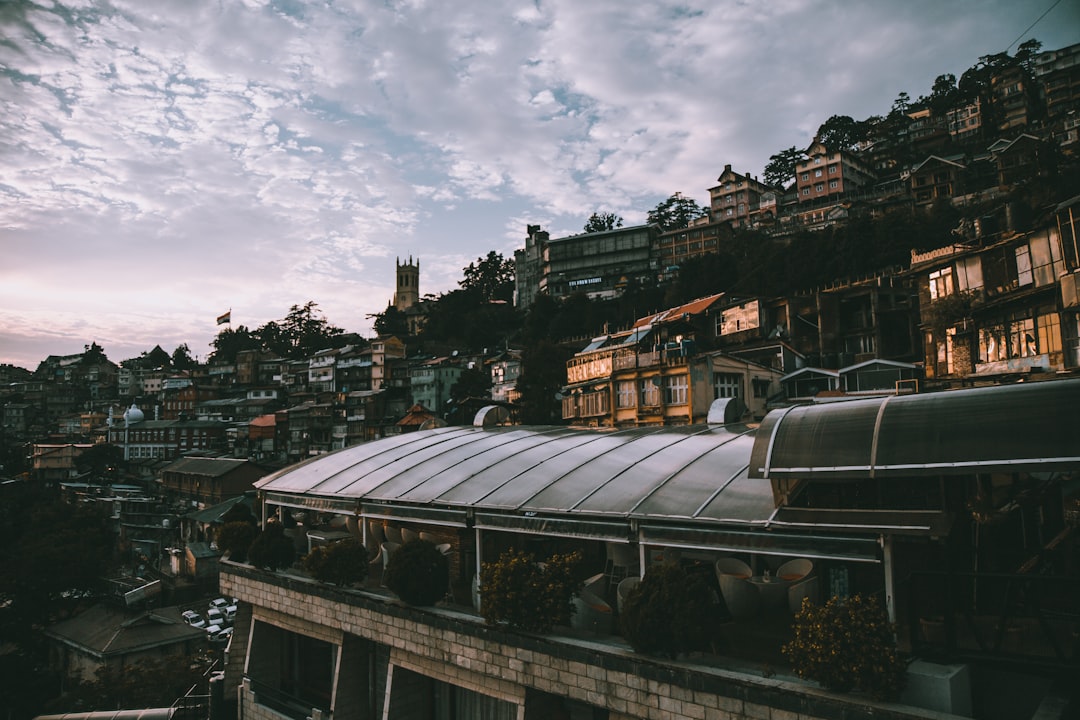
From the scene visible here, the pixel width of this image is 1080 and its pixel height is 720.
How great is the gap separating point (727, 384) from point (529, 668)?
25673mm

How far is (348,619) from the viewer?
15.6 meters

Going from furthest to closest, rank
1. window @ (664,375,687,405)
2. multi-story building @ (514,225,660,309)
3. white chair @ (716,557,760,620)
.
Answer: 1. multi-story building @ (514,225,660,309)
2. window @ (664,375,687,405)
3. white chair @ (716,557,760,620)

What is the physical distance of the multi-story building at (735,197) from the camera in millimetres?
94125

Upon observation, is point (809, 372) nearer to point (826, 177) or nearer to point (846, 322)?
point (846, 322)

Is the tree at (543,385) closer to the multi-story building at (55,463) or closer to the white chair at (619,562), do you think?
the white chair at (619,562)

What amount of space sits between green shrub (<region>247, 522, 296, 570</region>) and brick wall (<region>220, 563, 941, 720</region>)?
0.43 metres

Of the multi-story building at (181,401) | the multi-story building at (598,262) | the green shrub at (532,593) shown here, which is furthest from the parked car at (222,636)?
the multi-story building at (181,401)

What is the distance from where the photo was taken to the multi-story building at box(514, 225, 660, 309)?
96625mm

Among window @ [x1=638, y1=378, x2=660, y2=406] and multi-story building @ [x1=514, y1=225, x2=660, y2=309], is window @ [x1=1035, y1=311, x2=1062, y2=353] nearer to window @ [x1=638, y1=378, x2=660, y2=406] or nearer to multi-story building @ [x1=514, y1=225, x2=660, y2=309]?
window @ [x1=638, y1=378, x2=660, y2=406]

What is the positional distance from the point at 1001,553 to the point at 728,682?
532 cm

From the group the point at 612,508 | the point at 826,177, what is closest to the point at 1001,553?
the point at 612,508

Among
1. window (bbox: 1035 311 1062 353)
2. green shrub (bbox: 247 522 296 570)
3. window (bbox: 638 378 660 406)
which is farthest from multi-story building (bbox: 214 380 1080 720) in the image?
window (bbox: 638 378 660 406)

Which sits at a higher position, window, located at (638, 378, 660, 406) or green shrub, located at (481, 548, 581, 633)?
window, located at (638, 378, 660, 406)

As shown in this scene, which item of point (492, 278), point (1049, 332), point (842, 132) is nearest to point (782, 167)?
point (842, 132)
